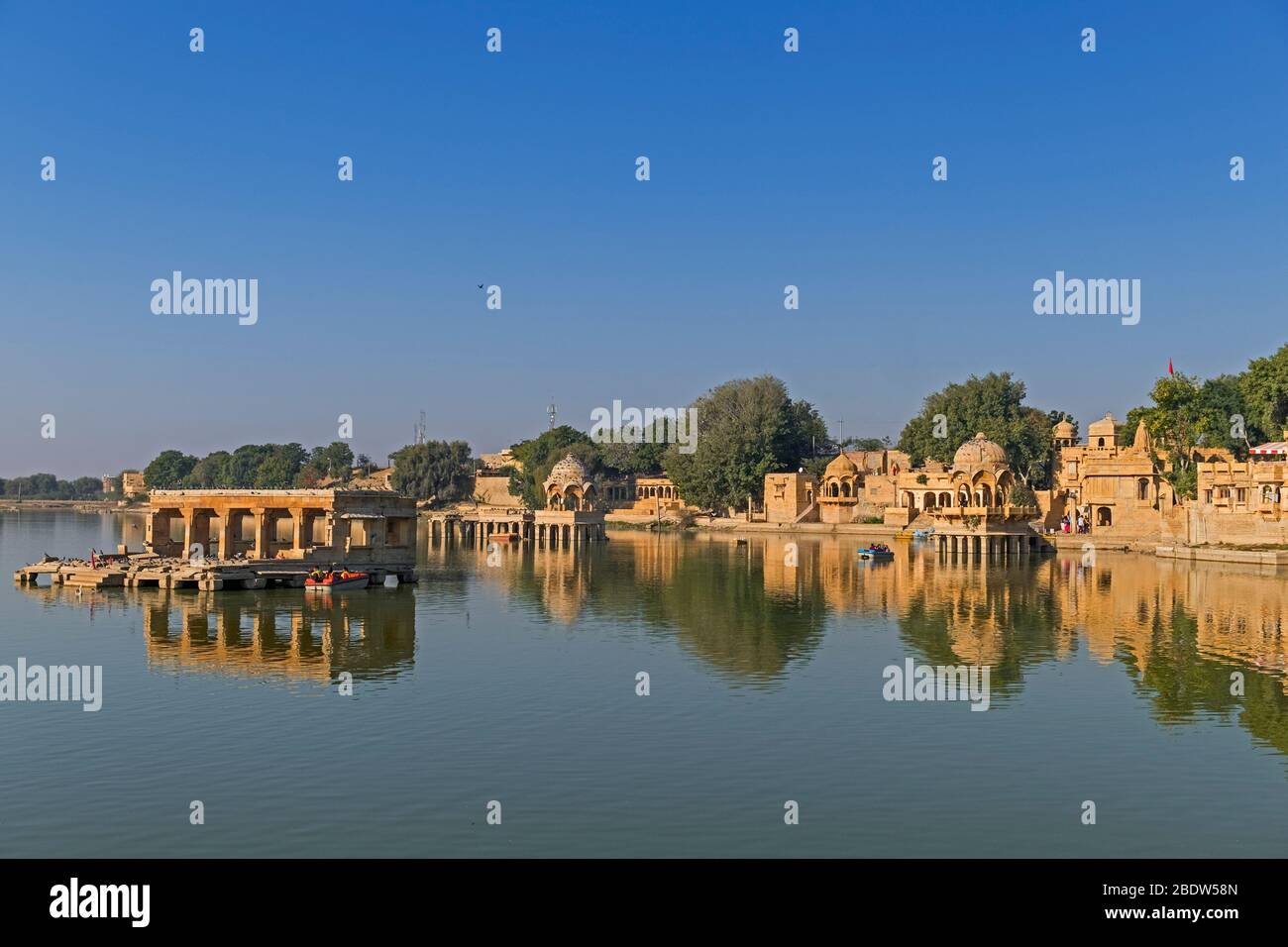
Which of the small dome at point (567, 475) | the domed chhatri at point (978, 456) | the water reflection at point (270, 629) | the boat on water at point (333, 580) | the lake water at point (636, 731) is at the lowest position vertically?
the lake water at point (636, 731)

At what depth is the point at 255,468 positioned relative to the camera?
174 m

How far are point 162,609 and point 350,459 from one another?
462 feet

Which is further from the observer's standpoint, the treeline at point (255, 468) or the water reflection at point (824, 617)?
the treeline at point (255, 468)

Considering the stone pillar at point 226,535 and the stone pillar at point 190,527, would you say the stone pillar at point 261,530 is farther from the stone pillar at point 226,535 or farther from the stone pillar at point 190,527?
the stone pillar at point 190,527

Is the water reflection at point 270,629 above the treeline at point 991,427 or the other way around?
the other way around

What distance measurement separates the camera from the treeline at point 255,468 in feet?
547

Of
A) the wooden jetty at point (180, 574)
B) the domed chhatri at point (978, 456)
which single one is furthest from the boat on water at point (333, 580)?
the domed chhatri at point (978, 456)

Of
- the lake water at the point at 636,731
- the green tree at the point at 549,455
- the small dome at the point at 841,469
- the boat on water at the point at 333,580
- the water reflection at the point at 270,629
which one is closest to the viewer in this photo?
the lake water at the point at 636,731

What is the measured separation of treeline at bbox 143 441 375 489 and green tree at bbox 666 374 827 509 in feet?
236

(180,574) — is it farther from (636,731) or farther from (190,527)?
(636,731)

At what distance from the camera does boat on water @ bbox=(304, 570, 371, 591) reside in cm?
4478

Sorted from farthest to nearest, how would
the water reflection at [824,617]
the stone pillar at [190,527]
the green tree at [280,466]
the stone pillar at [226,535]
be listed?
the green tree at [280,466], the stone pillar at [190,527], the stone pillar at [226,535], the water reflection at [824,617]

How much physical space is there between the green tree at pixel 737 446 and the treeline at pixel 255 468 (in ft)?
236

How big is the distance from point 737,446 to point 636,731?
254 ft
